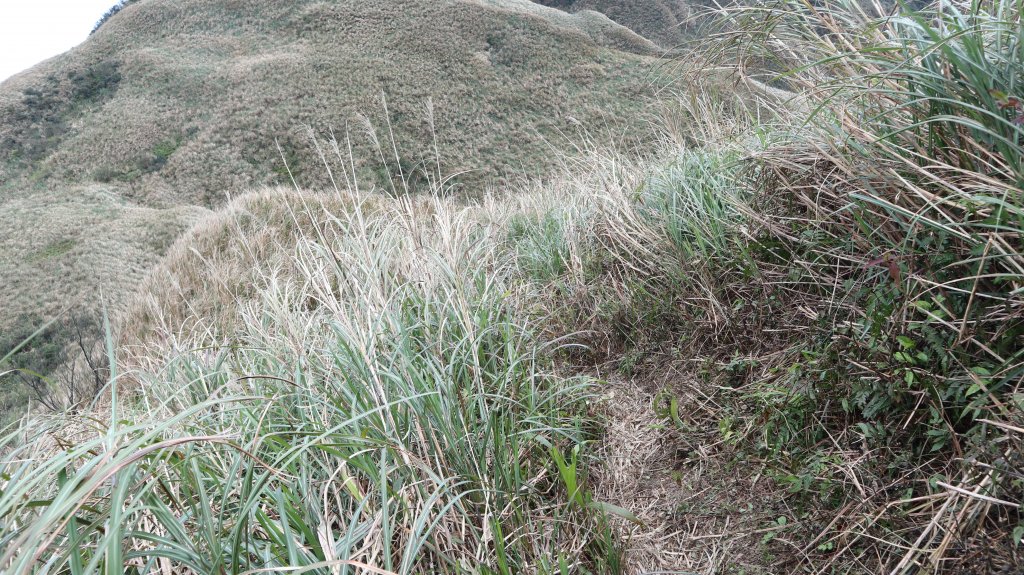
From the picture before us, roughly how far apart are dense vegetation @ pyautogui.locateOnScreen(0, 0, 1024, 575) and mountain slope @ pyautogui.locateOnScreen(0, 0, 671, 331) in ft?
51.6

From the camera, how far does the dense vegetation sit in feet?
3.70

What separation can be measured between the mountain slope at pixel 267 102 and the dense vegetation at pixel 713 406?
51.6 ft

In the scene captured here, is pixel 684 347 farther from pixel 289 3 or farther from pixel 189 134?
pixel 289 3

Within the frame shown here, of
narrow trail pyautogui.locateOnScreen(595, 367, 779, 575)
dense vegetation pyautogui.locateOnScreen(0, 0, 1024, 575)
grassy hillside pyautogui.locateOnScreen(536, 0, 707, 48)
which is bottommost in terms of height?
narrow trail pyautogui.locateOnScreen(595, 367, 779, 575)

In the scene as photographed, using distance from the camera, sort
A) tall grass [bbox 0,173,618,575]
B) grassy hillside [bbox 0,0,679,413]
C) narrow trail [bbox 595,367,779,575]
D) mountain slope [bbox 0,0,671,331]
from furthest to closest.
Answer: mountain slope [bbox 0,0,671,331]
grassy hillside [bbox 0,0,679,413]
narrow trail [bbox 595,367,779,575]
tall grass [bbox 0,173,618,575]

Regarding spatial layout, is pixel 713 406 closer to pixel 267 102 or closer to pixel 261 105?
pixel 261 105

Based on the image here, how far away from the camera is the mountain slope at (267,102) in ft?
69.4

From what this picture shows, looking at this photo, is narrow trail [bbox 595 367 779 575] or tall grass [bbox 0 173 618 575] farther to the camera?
narrow trail [bbox 595 367 779 575]

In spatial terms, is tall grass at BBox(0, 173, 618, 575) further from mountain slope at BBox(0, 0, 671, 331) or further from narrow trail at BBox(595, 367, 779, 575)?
mountain slope at BBox(0, 0, 671, 331)

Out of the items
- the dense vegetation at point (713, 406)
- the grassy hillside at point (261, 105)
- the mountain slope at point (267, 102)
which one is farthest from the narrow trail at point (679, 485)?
the mountain slope at point (267, 102)

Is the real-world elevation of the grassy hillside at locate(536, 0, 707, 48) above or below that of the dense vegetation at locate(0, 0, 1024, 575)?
above

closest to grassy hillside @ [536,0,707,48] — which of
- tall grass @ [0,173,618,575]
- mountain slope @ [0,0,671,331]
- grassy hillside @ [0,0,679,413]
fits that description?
grassy hillside @ [0,0,679,413]

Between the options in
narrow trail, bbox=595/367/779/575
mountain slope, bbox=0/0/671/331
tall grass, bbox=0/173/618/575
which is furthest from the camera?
mountain slope, bbox=0/0/671/331

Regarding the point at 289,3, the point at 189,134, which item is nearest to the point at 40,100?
the point at 189,134
